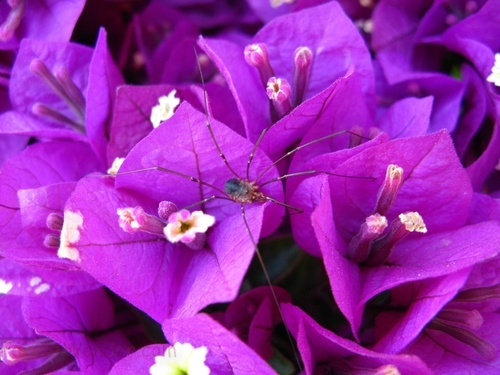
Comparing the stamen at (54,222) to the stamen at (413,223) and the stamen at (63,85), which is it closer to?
the stamen at (63,85)

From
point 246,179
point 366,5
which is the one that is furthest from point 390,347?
point 366,5

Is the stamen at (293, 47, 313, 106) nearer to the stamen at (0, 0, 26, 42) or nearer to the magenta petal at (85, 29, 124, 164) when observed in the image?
the magenta petal at (85, 29, 124, 164)

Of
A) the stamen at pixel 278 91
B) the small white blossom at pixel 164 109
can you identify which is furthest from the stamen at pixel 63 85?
the stamen at pixel 278 91

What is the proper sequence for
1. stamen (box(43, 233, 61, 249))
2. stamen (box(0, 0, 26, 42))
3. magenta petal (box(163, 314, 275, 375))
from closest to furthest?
magenta petal (box(163, 314, 275, 375)) → stamen (box(43, 233, 61, 249)) → stamen (box(0, 0, 26, 42))

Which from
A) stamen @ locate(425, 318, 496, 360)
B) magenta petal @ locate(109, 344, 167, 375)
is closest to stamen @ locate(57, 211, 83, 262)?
magenta petal @ locate(109, 344, 167, 375)

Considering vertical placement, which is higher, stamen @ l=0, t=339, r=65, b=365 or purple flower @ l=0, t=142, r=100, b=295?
purple flower @ l=0, t=142, r=100, b=295

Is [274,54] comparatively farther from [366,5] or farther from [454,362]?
[454,362]

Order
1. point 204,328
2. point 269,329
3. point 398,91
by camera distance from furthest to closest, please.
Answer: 1. point 398,91
2. point 269,329
3. point 204,328
